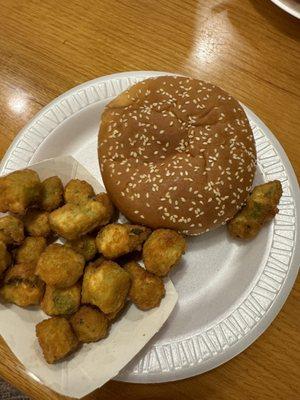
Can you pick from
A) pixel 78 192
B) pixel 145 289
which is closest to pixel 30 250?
pixel 78 192

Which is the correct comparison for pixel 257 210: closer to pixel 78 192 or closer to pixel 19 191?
pixel 78 192

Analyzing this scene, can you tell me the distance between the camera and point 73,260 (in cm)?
106

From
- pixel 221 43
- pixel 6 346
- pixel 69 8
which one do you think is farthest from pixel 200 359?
pixel 69 8

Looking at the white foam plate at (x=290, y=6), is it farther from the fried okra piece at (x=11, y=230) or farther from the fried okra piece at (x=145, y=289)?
the fried okra piece at (x=11, y=230)

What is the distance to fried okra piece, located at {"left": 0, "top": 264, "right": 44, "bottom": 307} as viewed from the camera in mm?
1045

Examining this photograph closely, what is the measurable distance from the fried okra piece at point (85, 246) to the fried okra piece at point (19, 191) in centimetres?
15

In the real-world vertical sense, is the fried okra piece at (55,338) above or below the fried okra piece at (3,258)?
below

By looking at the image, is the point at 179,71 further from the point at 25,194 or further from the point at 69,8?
the point at 25,194

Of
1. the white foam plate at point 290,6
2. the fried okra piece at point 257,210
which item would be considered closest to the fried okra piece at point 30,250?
the fried okra piece at point 257,210

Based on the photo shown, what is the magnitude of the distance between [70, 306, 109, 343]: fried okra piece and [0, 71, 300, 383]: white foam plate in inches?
5.2

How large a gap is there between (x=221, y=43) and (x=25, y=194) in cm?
90

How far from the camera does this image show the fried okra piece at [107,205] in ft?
3.69

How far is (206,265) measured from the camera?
4.00 feet

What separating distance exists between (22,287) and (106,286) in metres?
0.21
